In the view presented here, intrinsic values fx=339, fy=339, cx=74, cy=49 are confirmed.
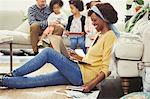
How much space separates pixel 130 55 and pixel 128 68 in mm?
127

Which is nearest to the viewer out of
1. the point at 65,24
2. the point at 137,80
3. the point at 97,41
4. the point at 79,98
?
the point at 79,98

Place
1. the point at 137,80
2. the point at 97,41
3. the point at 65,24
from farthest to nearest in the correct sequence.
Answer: the point at 65,24, the point at 137,80, the point at 97,41

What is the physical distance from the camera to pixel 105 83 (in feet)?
12.9

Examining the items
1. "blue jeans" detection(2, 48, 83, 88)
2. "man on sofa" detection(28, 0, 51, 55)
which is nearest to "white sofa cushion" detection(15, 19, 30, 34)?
"man on sofa" detection(28, 0, 51, 55)

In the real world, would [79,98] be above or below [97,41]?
below

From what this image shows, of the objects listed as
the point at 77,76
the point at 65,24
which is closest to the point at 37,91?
the point at 77,76

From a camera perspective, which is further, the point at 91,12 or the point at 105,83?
the point at 105,83

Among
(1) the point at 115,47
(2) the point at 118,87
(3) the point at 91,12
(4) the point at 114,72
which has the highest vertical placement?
(3) the point at 91,12

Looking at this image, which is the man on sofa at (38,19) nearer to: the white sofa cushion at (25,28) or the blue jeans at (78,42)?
the white sofa cushion at (25,28)

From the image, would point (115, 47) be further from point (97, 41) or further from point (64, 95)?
point (64, 95)

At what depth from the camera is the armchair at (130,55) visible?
315 centimetres

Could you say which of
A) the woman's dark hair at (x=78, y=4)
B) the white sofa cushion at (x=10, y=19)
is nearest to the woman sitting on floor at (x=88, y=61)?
the woman's dark hair at (x=78, y=4)

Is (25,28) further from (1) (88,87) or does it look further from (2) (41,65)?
(1) (88,87)

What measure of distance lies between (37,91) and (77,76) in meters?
0.43
